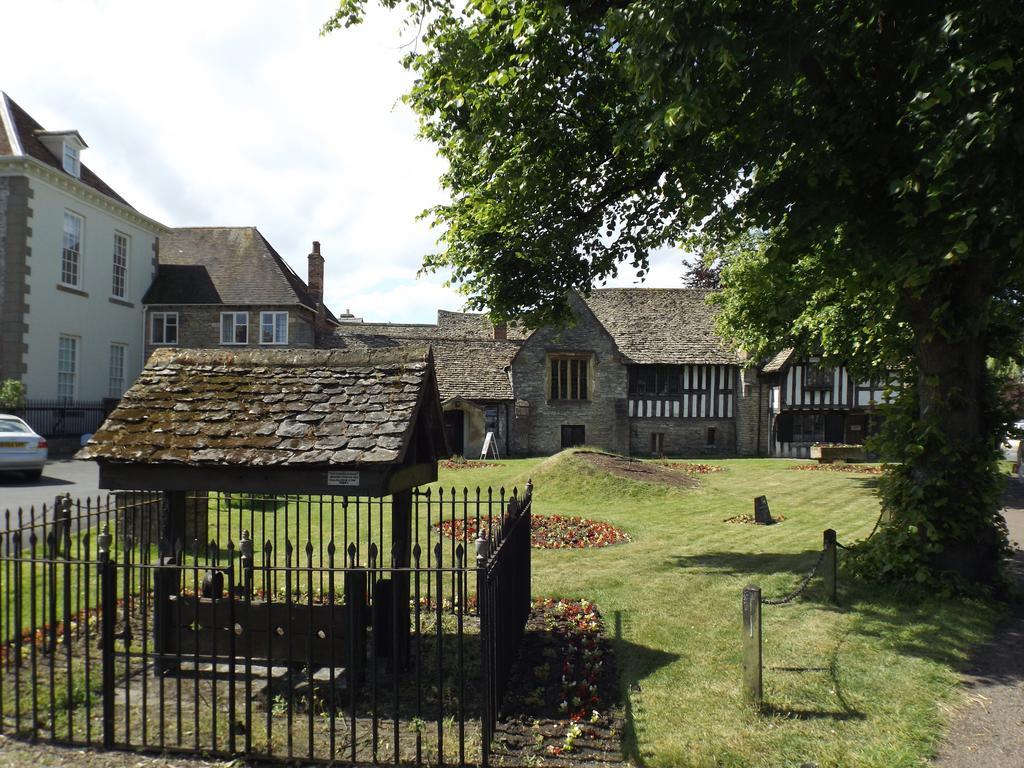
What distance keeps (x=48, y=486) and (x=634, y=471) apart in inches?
612

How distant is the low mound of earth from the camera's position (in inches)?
835

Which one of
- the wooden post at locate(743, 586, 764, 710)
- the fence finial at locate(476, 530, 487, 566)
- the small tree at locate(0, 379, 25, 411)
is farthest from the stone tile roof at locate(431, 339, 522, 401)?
the fence finial at locate(476, 530, 487, 566)

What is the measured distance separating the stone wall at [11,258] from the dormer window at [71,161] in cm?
314

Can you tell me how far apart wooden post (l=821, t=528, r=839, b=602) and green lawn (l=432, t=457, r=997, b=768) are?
19cm

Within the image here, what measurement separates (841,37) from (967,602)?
6.84m

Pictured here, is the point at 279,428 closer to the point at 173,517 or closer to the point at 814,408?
the point at 173,517

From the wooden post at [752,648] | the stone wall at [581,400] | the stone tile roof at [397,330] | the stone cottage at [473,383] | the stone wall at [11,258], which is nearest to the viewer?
the wooden post at [752,648]

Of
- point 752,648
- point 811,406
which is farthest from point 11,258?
point 811,406

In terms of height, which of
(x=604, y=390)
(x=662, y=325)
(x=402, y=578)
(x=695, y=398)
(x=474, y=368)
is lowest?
(x=402, y=578)

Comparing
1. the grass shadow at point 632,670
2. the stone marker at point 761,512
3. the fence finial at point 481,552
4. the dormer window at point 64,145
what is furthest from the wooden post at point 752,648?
the dormer window at point 64,145

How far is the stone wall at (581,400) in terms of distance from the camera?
3556 centimetres

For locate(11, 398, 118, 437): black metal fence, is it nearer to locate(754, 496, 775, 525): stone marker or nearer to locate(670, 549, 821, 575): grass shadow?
locate(754, 496, 775, 525): stone marker

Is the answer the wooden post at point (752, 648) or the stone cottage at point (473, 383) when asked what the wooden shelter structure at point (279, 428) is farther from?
the stone cottage at point (473, 383)

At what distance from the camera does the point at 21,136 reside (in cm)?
2762
